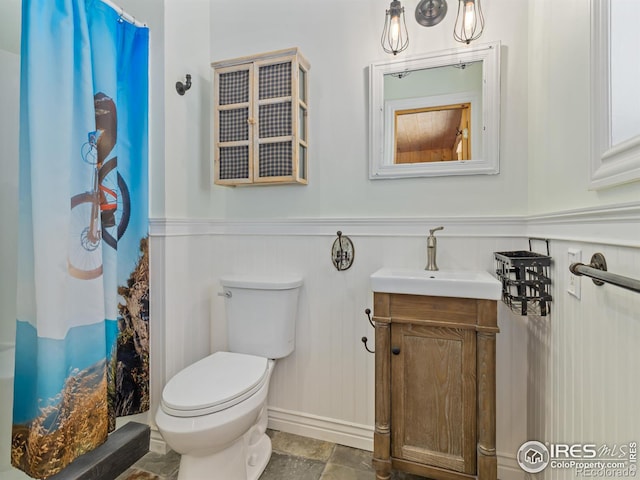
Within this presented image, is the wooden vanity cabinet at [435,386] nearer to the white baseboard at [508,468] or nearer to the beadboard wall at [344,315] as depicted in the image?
the beadboard wall at [344,315]

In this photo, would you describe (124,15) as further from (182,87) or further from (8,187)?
(8,187)

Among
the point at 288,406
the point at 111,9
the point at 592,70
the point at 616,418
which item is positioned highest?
the point at 111,9

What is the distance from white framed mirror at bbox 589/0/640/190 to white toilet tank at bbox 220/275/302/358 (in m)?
1.28

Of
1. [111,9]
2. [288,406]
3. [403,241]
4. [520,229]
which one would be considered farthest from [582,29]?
[288,406]

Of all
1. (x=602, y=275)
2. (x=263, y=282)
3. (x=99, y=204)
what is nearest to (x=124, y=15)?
(x=99, y=204)

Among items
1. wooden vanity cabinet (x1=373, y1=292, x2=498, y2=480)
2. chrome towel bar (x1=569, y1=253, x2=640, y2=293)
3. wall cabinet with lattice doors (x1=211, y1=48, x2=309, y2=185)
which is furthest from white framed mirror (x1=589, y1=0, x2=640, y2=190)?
wall cabinet with lattice doors (x1=211, y1=48, x2=309, y2=185)

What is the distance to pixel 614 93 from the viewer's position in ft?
2.54

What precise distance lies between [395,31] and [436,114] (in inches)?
17.1

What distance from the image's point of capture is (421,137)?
154cm

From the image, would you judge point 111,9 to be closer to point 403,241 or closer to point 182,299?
point 182,299

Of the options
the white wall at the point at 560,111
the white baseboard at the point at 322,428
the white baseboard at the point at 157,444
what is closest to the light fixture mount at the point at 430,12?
the white wall at the point at 560,111

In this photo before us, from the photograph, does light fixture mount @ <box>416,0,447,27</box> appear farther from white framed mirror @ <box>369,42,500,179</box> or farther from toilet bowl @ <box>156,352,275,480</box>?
toilet bowl @ <box>156,352,275,480</box>

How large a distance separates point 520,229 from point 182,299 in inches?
66.4

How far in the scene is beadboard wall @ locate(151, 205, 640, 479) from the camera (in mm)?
1116
